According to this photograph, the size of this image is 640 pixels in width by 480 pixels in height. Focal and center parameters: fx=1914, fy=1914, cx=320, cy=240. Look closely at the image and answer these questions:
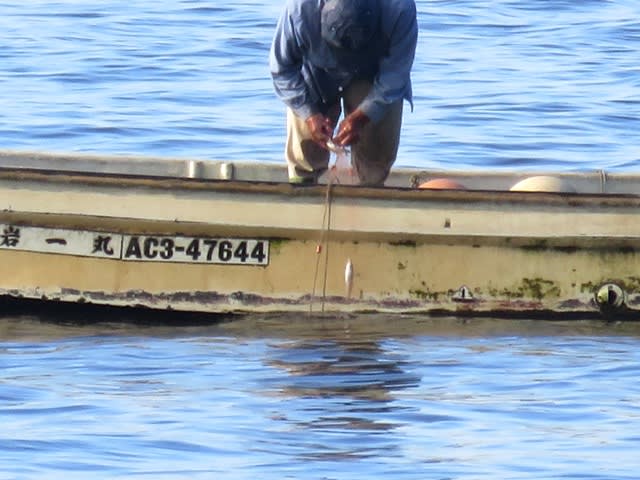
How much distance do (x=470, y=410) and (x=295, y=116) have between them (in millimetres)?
1936

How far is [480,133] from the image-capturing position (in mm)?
15648

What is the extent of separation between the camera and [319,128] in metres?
9.02

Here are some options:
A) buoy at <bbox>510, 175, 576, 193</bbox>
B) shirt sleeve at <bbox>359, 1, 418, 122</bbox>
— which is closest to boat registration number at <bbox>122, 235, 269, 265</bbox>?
shirt sleeve at <bbox>359, 1, 418, 122</bbox>

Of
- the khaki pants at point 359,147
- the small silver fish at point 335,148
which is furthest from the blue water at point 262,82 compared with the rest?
the small silver fish at point 335,148

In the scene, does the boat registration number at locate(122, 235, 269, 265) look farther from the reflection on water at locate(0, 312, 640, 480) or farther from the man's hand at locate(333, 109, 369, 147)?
the man's hand at locate(333, 109, 369, 147)

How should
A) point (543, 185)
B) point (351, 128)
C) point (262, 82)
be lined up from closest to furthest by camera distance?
point (351, 128) < point (543, 185) < point (262, 82)

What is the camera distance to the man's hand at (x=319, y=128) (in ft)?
29.6

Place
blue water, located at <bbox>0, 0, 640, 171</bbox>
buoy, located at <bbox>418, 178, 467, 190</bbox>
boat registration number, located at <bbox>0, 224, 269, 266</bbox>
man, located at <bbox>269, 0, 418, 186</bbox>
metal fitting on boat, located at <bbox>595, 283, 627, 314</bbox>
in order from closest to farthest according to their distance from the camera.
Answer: man, located at <bbox>269, 0, 418, 186</bbox>, boat registration number, located at <bbox>0, 224, 269, 266</bbox>, metal fitting on boat, located at <bbox>595, 283, 627, 314</bbox>, buoy, located at <bbox>418, 178, 467, 190</bbox>, blue water, located at <bbox>0, 0, 640, 171</bbox>

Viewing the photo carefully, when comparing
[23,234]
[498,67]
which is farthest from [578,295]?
[498,67]

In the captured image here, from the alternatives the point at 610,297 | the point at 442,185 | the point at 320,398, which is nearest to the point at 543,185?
the point at 442,185

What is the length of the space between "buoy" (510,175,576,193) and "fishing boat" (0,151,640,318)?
21.9 inches

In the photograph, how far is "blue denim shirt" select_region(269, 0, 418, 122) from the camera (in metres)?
8.81

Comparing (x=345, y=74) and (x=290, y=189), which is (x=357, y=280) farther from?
(x=345, y=74)

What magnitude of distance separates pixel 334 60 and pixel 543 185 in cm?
146
